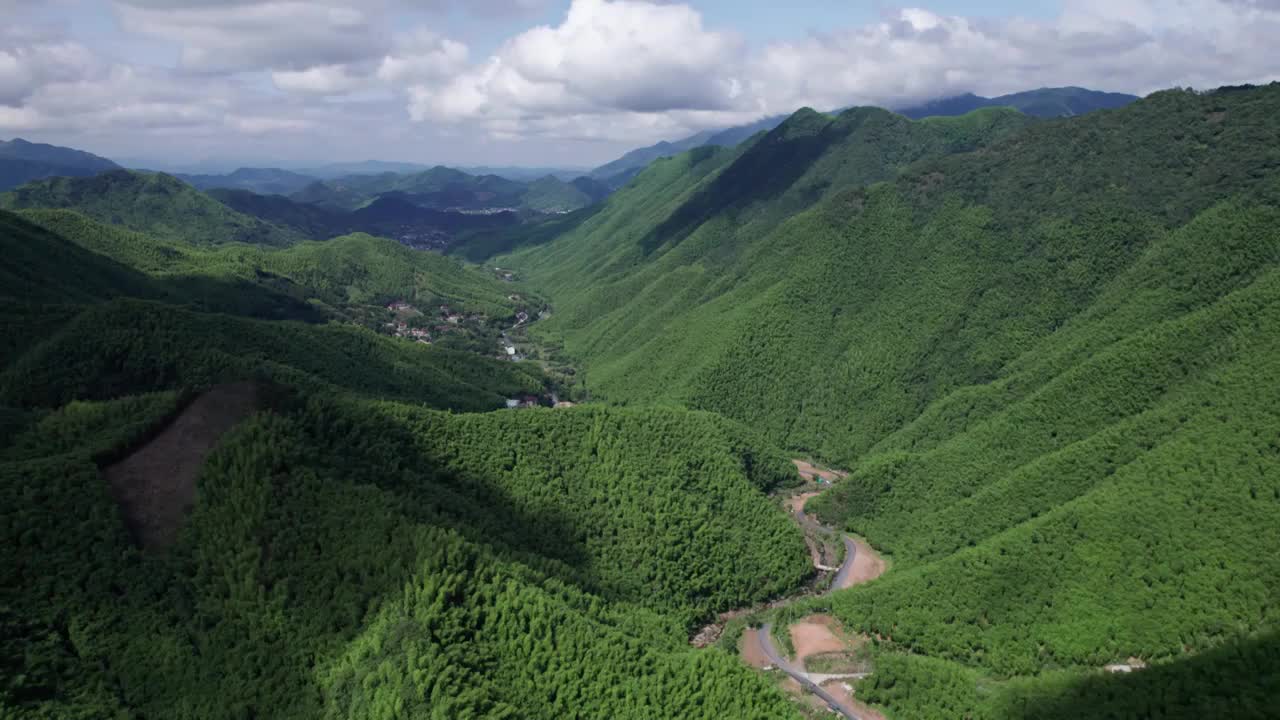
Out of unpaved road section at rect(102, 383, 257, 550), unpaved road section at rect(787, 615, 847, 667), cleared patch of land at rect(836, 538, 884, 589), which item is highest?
unpaved road section at rect(102, 383, 257, 550)

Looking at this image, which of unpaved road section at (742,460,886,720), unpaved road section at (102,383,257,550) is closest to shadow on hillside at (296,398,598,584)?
unpaved road section at (102,383,257,550)

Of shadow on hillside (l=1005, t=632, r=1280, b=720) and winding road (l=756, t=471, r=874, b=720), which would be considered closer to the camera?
shadow on hillside (l=1005, t=632, r=1280, b=720)

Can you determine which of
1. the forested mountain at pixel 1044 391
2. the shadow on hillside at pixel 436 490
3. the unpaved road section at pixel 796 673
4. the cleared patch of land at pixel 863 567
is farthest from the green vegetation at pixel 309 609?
the cleared patch of land at pixel 863 567

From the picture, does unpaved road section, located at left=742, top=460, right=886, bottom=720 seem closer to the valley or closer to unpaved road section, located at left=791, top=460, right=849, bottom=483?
the valley

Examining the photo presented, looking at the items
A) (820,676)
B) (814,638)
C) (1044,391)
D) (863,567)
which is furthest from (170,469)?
(1044,391)

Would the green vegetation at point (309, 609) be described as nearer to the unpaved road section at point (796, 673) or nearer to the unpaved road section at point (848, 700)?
the unpaved road section at point (796, 673)

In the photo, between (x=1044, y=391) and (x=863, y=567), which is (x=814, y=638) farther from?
(x=1044, y=391)

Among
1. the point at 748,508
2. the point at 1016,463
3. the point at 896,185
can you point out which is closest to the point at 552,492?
the point at 748,508

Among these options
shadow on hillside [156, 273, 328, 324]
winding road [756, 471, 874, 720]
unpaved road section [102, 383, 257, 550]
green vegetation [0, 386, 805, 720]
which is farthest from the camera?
shadow on hillside [156, 273, 328, 324]
